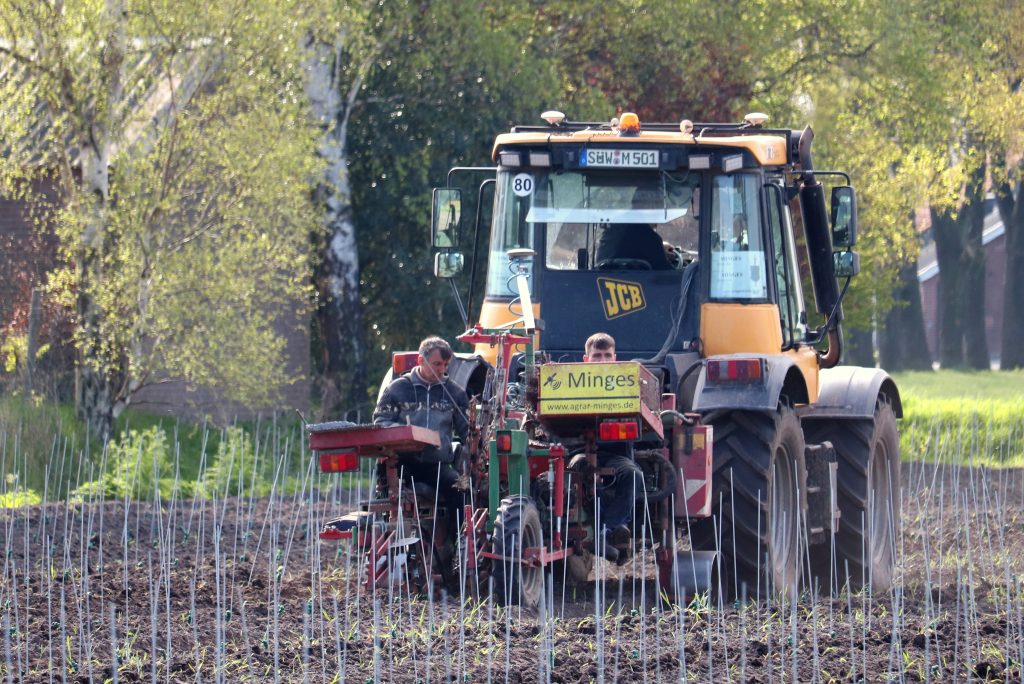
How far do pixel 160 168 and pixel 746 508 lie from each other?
860 centimetres

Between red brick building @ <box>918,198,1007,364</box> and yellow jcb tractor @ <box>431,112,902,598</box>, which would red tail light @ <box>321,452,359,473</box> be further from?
red brick building @ <box>918,198,1007,364</box>

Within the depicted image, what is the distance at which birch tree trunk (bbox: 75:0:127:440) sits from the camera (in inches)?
623

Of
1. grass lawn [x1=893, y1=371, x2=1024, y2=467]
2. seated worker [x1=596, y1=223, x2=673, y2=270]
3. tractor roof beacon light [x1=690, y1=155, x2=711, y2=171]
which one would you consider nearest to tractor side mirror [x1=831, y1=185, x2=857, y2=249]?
tractor roof beacon light [x1=690, y1=155, x2=711, y2=171]

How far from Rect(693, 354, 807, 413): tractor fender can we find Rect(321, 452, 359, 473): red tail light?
6.56 feet

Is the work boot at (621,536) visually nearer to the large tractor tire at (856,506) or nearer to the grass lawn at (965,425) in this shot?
the large tractor tire at (856,506)

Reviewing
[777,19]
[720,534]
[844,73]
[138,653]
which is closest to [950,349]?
[844,73]

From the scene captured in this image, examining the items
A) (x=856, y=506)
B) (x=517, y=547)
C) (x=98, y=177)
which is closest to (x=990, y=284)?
(x=98, y=177)

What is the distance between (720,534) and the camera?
975cm

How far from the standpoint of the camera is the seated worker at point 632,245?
34.7 feet

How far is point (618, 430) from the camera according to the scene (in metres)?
9.02

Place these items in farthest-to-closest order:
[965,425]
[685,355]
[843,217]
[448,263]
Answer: [965,425] → [448,263] → [843,217] → [685,355]

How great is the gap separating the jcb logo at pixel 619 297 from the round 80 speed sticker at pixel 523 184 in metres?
0.69

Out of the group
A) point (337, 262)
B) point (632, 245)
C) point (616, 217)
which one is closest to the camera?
point (616, 217)

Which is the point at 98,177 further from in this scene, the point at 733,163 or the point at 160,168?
the point at 733,163
